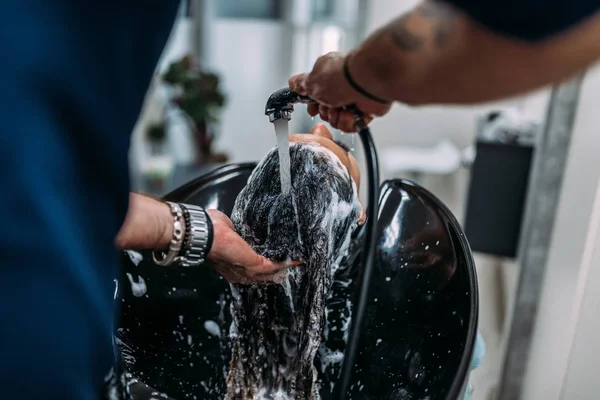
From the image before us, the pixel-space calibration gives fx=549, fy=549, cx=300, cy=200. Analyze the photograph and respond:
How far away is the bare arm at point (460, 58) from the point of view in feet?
1.24

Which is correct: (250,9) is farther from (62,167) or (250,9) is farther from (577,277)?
(62,167)

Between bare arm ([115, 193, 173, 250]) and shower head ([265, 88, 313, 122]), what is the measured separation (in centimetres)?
18

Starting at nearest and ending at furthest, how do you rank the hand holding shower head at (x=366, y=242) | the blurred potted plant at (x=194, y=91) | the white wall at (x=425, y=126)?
the hand holding shower head at (x=366, y=242) < the blurred potted plant at (x=194, y=91) < the white wall at (x=425, y=126)

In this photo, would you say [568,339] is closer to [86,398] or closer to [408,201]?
[408,201]

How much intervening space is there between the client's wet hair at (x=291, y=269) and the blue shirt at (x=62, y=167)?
284mm

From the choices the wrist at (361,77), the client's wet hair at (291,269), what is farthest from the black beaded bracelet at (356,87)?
the client's wet hair at (291,269)

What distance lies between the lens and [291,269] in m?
0.78

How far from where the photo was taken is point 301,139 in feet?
2.60

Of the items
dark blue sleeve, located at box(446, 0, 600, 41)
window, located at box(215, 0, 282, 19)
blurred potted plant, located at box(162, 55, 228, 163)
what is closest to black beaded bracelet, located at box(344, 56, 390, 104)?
dark blue sleeve, located at box(446, 0, 600, 41)

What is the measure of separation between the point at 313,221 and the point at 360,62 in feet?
1.06

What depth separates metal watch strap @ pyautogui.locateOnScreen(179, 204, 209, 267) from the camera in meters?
0.66

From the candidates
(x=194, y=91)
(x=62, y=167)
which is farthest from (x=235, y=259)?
(x=194, y=91)

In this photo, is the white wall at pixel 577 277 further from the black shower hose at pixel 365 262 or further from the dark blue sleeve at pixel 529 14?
the dark blue sleeve at pixel 529 14

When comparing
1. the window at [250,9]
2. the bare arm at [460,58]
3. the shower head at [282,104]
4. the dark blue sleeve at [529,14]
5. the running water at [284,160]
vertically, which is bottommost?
the running water at [284,160]
